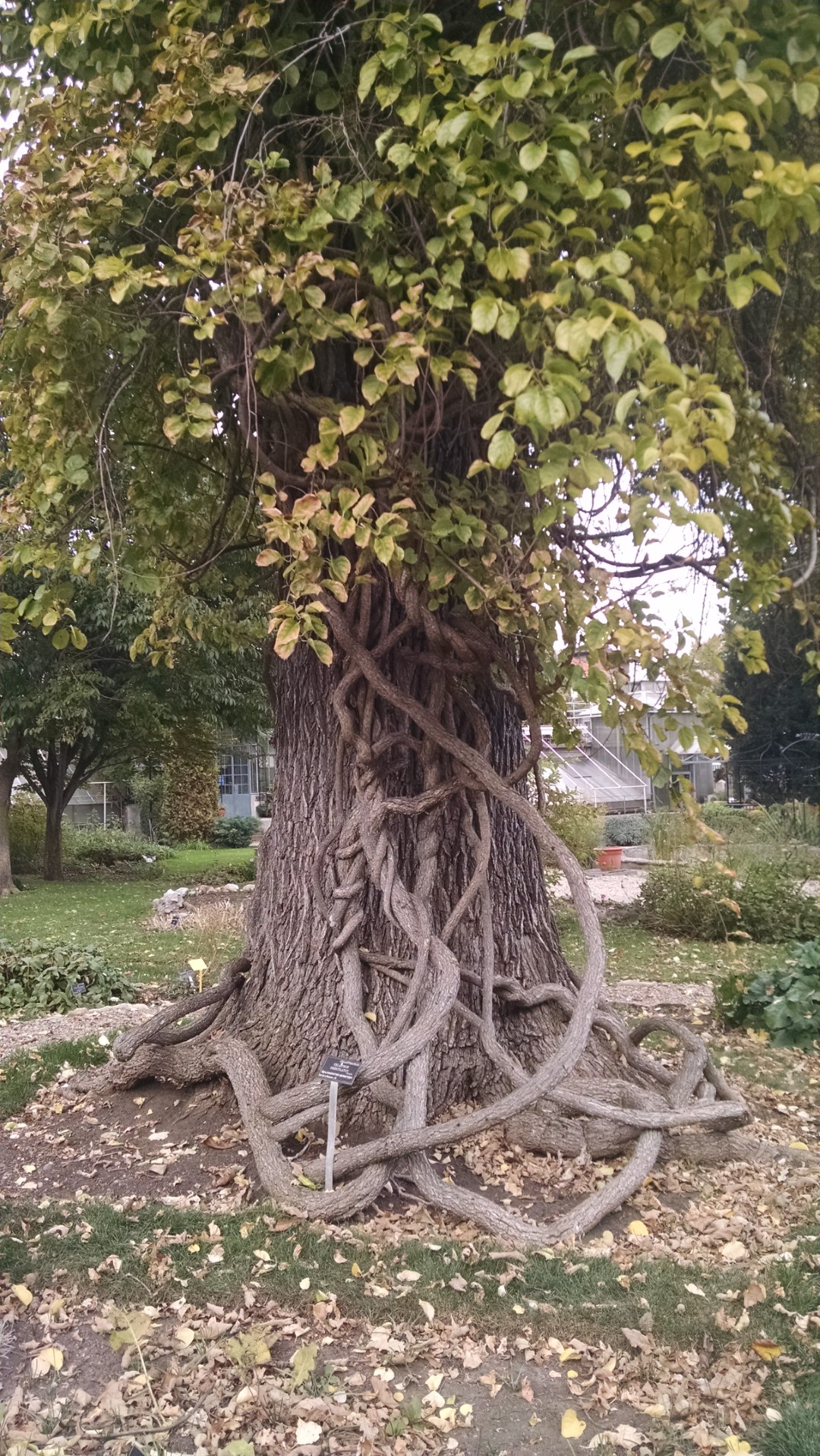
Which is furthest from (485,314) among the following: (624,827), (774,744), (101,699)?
(624,827)

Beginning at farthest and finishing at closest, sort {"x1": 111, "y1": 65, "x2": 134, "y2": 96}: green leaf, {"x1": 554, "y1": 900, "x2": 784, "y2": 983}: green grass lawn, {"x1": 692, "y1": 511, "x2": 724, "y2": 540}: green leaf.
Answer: {"x1": 554, "y1": 900, "x2": 784, "y2": 983}: green grass lawn → {"x1": 111, "y1": 65, "x2": 134, "y2": 96}: green leaf → {"x1": 692, "y1": 511, "x2": 724, "y2": 540}: green leaf

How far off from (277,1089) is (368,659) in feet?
5.31

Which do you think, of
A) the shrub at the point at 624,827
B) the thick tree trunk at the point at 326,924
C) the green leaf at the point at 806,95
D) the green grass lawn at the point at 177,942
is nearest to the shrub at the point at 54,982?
the green grass lawn at the point at 177,942

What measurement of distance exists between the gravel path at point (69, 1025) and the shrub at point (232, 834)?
699 inches

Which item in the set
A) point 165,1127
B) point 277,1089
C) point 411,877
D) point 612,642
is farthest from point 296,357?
point 165,1127

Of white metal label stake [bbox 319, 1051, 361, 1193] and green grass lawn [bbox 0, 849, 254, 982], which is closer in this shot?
white metal label stake [bbox 319, 1051, 361, 1193]

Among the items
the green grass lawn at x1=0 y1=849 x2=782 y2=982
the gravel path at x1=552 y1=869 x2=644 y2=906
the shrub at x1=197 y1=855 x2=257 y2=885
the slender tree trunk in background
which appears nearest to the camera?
the green grass lawn at x1=0 y1=849 x2=782 y2=982

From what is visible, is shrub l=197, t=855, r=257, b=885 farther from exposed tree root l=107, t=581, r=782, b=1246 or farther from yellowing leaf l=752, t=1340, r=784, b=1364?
yellowing leaf l=752, t=1340, r=784, b=1364

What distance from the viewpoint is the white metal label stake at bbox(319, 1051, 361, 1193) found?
9.32ft

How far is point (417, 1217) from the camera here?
2.94 metres

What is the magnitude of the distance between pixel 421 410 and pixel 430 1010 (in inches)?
73.7

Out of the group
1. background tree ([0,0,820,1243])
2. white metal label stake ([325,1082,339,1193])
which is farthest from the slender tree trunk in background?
white metal label stake ([325,1082,339,1193])

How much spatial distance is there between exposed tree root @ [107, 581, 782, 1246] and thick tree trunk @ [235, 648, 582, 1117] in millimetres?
57

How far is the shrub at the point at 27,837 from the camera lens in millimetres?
17969
